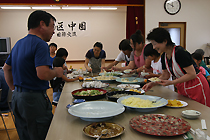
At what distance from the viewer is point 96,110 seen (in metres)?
1.38

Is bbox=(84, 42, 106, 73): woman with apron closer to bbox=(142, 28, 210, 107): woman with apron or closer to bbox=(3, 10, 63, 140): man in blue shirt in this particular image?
bbox=(142, 28, 210, 107): woman with apron

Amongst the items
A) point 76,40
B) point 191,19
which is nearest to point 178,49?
point 191,19

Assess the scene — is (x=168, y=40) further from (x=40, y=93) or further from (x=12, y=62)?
(x=12, y=62)

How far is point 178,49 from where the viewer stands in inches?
74.3

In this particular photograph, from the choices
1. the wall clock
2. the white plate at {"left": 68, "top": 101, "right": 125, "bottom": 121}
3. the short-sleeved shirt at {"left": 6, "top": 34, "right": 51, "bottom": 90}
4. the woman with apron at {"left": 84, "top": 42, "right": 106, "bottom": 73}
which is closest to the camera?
the white plate at {"left": 68, "top": 101, "right": 125, "bottom": 121}

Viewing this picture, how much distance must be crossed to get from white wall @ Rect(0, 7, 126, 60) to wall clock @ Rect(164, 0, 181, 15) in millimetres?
1933

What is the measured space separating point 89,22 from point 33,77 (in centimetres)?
633

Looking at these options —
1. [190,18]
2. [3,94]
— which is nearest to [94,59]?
[3,94]

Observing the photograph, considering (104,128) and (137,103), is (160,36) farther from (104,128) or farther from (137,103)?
(104,128)

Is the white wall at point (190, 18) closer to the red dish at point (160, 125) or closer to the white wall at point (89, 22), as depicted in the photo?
the white wall at point (89, 22)

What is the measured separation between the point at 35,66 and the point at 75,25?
634cm

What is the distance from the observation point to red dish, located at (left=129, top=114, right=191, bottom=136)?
3.33ft

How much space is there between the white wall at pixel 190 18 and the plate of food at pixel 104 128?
541 centimetres

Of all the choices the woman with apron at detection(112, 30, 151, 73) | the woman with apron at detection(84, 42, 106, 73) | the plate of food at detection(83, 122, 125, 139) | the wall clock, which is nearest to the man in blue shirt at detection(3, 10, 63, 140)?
the plate of food at detection(83, 122, 125, 139)
